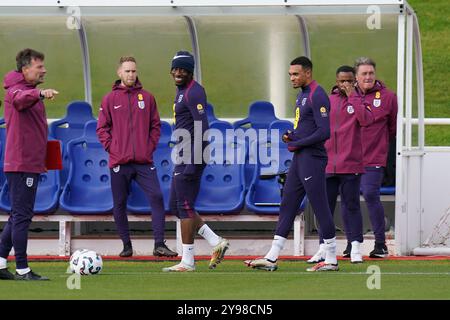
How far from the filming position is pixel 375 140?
52.2 feet

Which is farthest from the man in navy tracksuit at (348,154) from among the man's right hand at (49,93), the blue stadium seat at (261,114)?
the man's right hand at (49,93)

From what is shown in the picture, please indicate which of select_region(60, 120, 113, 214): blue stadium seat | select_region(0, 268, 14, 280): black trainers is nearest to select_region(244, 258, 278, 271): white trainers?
select_region(0, 268, 14, 280): black trainers

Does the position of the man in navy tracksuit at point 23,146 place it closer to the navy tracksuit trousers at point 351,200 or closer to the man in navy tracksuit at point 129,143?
the man in navy tracksuit at point 129,143

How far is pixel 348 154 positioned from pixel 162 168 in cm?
303

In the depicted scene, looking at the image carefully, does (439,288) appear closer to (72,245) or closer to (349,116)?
(349,116)

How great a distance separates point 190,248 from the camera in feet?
45.5

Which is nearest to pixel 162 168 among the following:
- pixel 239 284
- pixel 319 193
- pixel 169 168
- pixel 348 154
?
pixel 169 168

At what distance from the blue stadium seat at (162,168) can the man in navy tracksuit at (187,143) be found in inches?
125

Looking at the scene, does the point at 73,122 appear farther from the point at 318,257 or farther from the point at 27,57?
the point at 27,57

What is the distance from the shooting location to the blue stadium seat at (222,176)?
55.6 ft

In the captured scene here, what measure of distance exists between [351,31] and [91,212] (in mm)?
4104

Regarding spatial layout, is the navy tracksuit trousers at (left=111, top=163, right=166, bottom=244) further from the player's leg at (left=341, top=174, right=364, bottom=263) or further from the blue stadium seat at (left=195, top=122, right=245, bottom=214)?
the player's leg at (left=341, top=174, right=364, bottom=263)

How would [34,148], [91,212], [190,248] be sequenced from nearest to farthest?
[34,148] → [190,248] → [91,212]

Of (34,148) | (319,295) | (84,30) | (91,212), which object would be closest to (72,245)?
(91,212)
